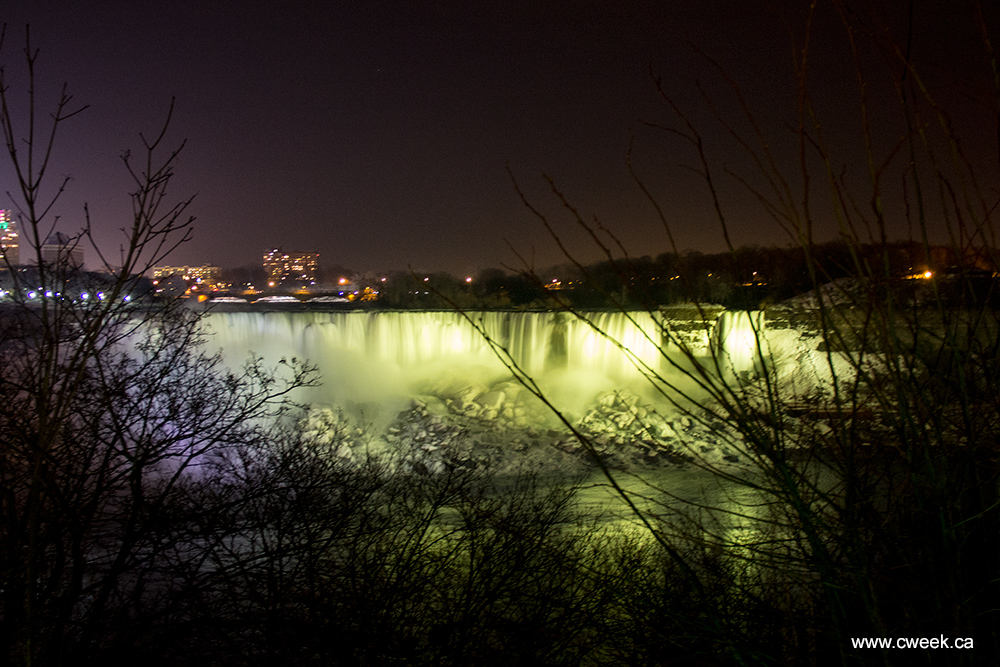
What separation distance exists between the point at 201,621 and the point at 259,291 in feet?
119

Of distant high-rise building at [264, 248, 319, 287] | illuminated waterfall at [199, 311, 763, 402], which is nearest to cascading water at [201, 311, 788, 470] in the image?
illuminated waterfall at [199, 311, 763, 402]

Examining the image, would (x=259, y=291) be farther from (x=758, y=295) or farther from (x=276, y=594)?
(x=276, y=594)

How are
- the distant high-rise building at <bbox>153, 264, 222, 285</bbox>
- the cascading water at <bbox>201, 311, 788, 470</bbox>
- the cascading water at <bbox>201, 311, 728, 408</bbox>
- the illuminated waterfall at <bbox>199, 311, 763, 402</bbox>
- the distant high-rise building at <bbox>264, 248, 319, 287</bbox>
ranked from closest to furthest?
the distant high-rise building at <bbox>153, 264, 222, 285</bbox>, the cascading water at <bbox>201, 311, 788, 470</bbox>, the illuminated waterfall at <bbox>199, 311, 763, 402</bbox>, the cascading water at <bbox>201, 311, 728, 408</bbox>, the distant high-rise building at <bbox>264, 248, 319, 287</bbox>

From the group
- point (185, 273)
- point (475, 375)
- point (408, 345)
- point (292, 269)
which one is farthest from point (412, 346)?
point (185, 273)

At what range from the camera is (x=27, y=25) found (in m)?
1.99

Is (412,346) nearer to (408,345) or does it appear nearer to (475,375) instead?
(408,345)

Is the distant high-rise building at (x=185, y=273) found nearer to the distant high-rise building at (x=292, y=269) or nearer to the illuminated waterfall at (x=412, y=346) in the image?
the illuminated waterfall at (x=412, y=346)

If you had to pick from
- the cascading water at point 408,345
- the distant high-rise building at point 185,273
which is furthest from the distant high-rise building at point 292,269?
the distant high-rise building at point 185,273

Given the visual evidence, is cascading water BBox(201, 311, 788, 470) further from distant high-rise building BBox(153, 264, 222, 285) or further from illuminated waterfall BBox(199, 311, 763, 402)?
distant high-rise building BBox(153, 264, 222, 285)

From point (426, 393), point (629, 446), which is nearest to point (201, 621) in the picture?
point (629, 446)

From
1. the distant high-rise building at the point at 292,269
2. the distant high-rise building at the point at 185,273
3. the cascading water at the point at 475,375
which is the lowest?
the cascading water at the point at 475,375

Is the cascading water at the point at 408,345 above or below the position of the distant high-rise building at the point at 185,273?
below

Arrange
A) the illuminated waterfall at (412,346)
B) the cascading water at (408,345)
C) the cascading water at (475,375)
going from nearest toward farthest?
1. the cascading water at (475,375)
2. the illuminated waterfall at (412,346)
3. the cascading water at (408,345)

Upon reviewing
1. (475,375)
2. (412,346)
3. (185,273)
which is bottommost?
(475,375)
